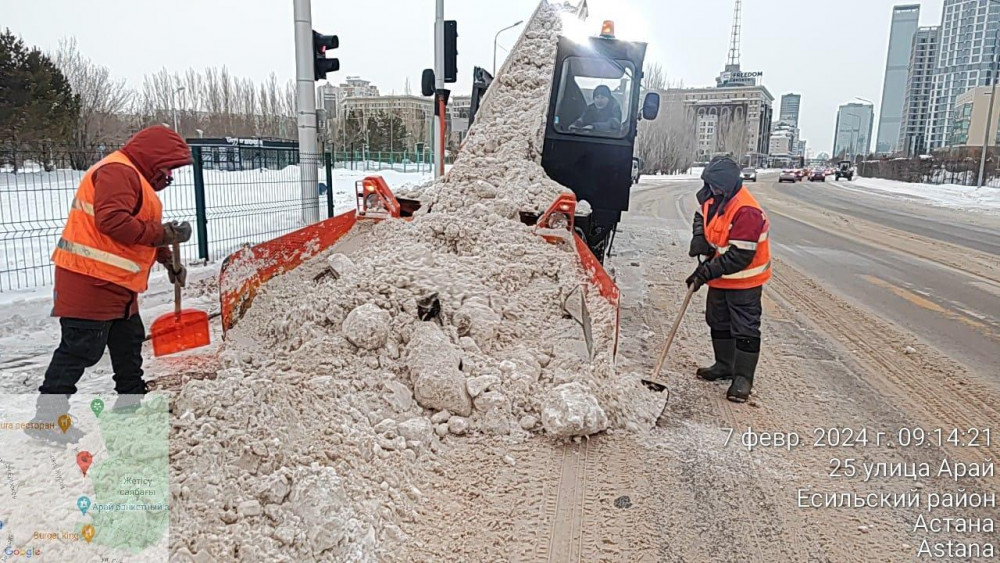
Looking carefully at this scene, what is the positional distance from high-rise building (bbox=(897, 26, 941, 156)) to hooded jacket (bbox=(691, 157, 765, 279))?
87308 millimetres

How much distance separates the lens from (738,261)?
432 centimetres

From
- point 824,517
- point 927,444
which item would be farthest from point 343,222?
point 927,444

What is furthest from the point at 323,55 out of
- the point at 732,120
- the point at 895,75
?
the point at 895,75

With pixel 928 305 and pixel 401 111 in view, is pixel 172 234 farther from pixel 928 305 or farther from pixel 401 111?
pixel 401 111

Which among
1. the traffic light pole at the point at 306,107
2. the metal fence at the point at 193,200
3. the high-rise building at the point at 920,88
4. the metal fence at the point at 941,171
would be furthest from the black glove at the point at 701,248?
the high-rise building at the point at 920,88

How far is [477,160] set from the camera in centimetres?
622

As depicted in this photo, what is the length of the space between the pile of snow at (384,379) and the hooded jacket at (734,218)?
897 mm

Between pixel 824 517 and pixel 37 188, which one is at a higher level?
pixel 37 188

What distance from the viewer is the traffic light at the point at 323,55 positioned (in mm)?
8352

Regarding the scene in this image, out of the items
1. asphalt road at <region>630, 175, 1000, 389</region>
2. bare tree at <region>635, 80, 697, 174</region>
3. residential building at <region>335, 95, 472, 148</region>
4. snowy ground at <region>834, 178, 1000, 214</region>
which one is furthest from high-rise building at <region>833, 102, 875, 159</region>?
asphalt road at <region>630, 175, 1000, 389</region>

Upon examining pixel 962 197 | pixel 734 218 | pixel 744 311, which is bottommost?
pixel 744 311

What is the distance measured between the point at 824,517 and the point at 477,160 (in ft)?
14.4

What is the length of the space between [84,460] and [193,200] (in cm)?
691

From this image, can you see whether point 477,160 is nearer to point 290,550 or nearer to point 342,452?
point 342,452
